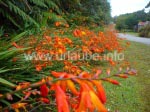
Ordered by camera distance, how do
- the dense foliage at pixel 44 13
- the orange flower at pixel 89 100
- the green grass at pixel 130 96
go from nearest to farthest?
the orange flower at pixel 89 100 → the green grass at pixel 130 96 → the dense foliage at pixel 44 13

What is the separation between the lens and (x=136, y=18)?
267 ft

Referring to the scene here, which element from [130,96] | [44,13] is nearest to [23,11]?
[44,13]

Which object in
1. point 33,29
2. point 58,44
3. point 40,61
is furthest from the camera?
point 33,29

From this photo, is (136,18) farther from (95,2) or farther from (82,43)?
(82,43)

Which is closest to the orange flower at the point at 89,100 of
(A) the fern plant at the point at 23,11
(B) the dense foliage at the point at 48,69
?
(B) the dense foliage at the point at 48,69

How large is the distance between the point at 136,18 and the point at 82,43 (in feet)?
252

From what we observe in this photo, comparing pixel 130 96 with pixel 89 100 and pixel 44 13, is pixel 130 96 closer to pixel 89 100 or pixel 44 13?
pixel 44 13

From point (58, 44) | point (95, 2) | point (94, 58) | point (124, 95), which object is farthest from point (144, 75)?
point (95, 2)

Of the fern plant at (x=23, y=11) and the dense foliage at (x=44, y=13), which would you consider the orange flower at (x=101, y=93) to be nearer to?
the dense foliage at (x=44, y=13)

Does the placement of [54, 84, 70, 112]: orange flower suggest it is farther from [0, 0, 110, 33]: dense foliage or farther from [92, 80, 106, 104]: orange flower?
[0, 0, 110, 33]: dense foliage

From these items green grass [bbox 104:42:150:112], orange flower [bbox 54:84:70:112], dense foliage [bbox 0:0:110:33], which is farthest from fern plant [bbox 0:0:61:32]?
orange flower [bbox 54:84:70:112]

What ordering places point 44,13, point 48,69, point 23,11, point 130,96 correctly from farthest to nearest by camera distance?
1. point 44,13
2. point 23,11
3. point 130,96
4. point 48,69

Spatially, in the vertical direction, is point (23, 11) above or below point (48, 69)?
above

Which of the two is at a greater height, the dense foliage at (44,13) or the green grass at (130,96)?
the dense foliage at (44,13)
